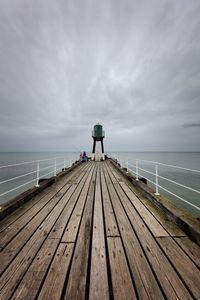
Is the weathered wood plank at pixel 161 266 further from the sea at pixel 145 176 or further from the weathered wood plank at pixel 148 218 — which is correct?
the sea at pixel 145 176

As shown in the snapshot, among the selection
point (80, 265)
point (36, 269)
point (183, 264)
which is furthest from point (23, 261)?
point (183, 264)

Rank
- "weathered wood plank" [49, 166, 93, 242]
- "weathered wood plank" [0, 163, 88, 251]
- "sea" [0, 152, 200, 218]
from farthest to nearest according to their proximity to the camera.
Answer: "sea" [0, 152, 200, 218] → "weathered wood plank" [49, 166, 93, 242] → "weathered wood plank" [0, 163, 88, 251]

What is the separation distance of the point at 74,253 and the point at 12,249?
0.65m

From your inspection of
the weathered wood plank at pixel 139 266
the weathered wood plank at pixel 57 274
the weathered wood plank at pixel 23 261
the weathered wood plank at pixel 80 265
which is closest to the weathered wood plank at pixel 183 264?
the weathered wood plank at pixel 139 266

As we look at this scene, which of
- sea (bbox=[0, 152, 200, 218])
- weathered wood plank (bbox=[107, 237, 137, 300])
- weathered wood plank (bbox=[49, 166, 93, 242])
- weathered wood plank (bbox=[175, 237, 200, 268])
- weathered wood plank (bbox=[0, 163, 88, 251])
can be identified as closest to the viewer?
weathered wood plank (bbox=[107, 237, 137, 300])

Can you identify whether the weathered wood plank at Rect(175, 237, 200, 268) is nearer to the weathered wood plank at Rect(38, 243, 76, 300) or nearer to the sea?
the sea

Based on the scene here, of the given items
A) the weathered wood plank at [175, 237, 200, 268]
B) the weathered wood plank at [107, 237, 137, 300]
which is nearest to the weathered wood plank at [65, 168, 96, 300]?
the weathered wood plank at [107, 237, 137, 300]

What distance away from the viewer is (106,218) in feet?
6.52

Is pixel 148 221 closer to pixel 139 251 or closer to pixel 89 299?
pixel 139 251

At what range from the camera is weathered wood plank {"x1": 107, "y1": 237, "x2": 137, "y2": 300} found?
0.92 meters

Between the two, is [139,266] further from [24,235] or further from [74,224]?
[24,235]

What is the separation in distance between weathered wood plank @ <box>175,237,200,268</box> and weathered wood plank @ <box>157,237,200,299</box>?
0.05m

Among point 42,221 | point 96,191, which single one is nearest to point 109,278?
point 42,221

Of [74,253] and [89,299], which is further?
[74,253]
